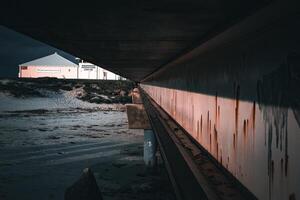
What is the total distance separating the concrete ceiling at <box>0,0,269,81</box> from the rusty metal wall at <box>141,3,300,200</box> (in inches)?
7.0

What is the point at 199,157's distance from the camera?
3.34 m

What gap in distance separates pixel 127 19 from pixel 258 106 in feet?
3.88

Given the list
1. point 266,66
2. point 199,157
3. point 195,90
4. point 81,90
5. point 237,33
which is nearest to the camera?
point 266,66

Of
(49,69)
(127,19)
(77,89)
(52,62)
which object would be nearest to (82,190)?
(127,19)

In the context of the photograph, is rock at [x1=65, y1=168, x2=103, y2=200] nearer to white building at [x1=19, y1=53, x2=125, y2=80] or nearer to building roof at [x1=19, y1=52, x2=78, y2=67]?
white building at [x1=19, y1=53, x2=125, y2=80]

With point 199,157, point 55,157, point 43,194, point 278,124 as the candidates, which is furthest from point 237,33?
point 55,157

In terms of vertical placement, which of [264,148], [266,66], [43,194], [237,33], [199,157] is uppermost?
[237,33]

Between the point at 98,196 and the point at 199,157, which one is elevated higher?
the point at 199,157

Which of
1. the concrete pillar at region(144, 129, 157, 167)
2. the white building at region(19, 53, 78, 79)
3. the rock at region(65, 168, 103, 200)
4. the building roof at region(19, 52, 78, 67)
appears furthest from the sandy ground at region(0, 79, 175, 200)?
the building roof at region(19, 52, 78, 67)

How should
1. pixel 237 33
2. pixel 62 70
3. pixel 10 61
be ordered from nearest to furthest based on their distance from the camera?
pixel 237 33
pixel 62 70
pixel 10 61

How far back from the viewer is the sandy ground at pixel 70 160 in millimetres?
8883

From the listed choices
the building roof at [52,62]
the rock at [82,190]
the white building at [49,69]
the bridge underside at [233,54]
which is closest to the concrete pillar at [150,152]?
the rock at [82,190]

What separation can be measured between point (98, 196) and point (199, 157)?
400cm

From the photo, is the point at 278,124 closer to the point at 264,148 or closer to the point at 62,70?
the point at 264,148
